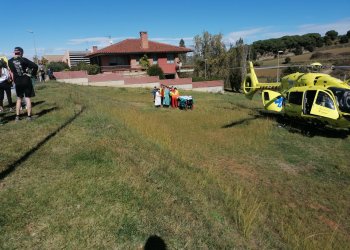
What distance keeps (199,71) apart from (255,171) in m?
41.9

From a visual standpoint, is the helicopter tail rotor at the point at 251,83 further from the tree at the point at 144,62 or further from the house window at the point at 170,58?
the house window at the point at 170,58

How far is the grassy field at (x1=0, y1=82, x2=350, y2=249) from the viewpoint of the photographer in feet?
15.2

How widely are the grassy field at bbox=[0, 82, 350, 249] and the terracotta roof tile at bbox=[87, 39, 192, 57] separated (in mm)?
32005

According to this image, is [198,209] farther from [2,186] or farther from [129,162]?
[2,186]

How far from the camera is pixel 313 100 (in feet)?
41.3

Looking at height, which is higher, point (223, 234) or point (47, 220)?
point (47, 220)

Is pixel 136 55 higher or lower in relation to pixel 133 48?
lower

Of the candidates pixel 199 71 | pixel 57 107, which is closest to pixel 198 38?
pixel 199 71

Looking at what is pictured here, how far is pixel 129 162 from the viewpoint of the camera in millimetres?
7070

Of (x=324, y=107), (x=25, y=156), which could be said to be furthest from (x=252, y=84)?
(x=25, y=156)

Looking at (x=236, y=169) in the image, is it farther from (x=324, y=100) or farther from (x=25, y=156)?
(x=25, y=156)

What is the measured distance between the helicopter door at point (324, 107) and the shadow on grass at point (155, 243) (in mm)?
9627

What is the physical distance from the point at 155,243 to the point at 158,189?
5.47ft

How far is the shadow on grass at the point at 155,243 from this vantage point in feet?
14.5
